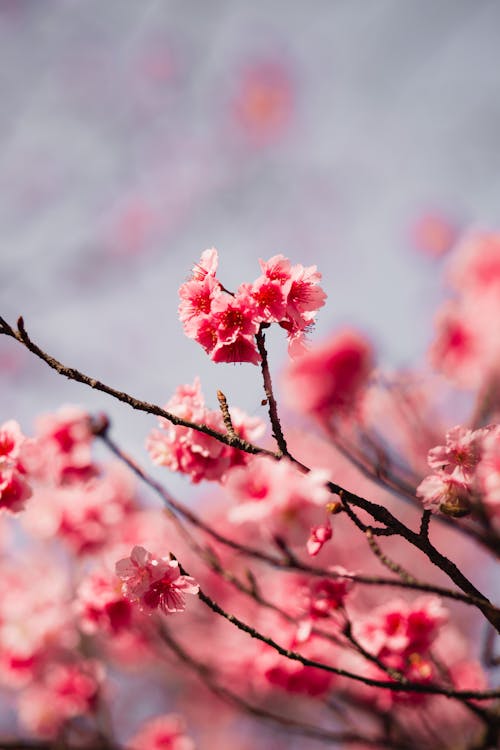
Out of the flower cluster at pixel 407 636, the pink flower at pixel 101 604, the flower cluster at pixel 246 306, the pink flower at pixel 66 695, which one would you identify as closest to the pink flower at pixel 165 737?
the pink flower at pixel 66 695

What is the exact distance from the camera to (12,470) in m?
2.26

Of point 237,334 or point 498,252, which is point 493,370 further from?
point 237,334

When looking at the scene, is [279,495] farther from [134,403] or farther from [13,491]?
[13,491]

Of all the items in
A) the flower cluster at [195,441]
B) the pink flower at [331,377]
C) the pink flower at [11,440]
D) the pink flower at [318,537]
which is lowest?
the pink flower at [11,440]

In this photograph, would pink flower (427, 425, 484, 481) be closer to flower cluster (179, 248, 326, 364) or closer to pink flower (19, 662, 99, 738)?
flower cluster (179, 248, 326, 364)

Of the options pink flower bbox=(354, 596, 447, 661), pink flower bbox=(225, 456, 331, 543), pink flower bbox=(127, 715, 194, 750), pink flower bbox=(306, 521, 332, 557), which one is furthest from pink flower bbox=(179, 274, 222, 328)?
pink flower bbox=(127, 715, 194, 750)

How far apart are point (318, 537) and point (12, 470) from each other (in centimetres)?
119

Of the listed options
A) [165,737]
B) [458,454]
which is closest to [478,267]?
[458,454]

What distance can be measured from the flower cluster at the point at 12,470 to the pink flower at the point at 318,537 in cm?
114

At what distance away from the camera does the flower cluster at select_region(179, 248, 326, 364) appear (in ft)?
6.10

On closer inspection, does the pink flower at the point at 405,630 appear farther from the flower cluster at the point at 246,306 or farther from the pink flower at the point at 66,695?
the pink flower at the point at 66,695

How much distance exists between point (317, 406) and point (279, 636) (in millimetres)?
1262

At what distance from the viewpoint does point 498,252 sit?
11.4ft

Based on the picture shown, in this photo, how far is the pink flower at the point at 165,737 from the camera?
4223mm
